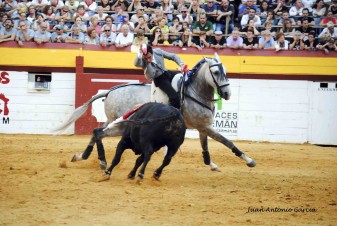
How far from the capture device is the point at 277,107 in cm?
1720

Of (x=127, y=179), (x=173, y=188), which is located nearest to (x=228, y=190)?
(x=173, y=188)

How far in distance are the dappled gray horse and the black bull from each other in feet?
3.28

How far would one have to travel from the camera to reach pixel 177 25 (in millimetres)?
16828

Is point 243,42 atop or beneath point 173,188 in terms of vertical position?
atop

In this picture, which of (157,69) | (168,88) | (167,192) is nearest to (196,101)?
(168,88)

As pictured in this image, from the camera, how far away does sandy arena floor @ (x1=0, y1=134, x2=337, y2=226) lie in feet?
22.0

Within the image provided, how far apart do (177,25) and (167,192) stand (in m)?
9.26

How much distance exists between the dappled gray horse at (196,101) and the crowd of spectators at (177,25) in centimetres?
619

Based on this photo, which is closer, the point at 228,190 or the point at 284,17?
the point at 228,190

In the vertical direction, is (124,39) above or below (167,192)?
above

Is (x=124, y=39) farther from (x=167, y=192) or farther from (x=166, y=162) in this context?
(x=167, y=192)

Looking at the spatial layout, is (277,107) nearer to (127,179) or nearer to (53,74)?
(53,74)

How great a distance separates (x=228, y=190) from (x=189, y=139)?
824cm

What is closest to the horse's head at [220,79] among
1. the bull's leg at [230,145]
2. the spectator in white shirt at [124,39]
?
the bull's leg at [230,145]
